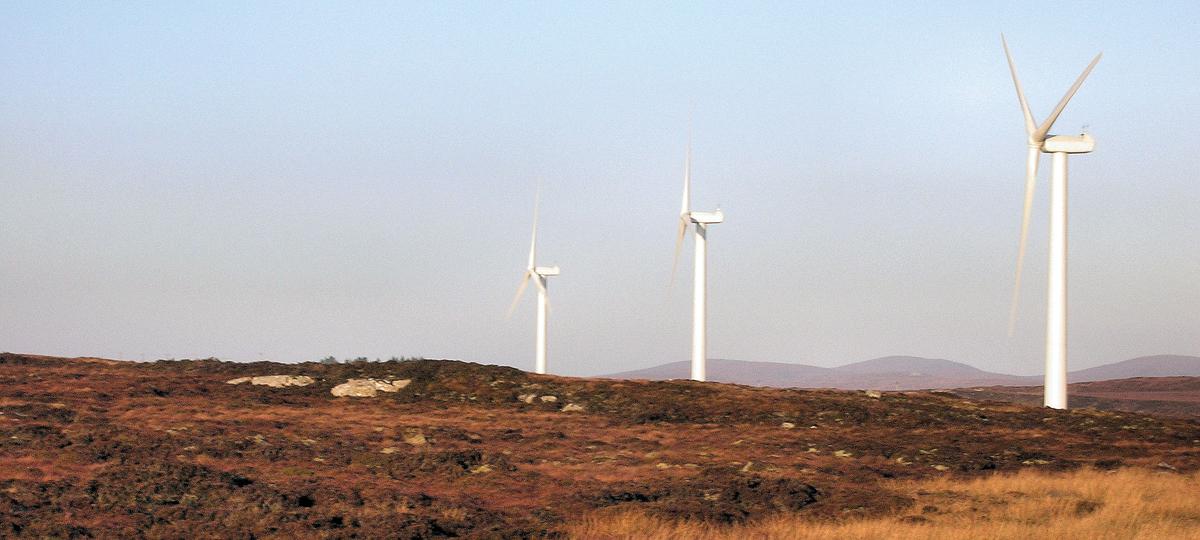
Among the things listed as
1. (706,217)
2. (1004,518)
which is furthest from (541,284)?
(1004,518)

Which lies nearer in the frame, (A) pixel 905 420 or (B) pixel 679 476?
(B) pixel 679 476

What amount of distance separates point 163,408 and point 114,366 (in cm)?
1993

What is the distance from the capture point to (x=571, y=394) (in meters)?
53.8

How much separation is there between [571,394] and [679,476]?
2068 centimetres

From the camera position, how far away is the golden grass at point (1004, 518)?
23359 mm

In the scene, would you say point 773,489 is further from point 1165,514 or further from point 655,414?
point 655,414

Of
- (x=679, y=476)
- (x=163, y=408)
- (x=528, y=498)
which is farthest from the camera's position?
(x=163, y=408)

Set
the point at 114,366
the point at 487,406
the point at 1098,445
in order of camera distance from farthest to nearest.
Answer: the point at 114,366 < the point at 487,406 < the point at 1098,445

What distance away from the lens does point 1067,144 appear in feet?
181

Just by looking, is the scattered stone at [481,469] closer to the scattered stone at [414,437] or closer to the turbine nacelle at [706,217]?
the scattered stone at [414,437]

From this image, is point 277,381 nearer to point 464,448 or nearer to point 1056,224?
point 464,448

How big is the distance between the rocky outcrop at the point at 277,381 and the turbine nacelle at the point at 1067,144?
119 feet

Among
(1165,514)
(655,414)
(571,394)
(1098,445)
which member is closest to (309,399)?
(571,394)

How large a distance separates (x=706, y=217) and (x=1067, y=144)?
95.2 feet
